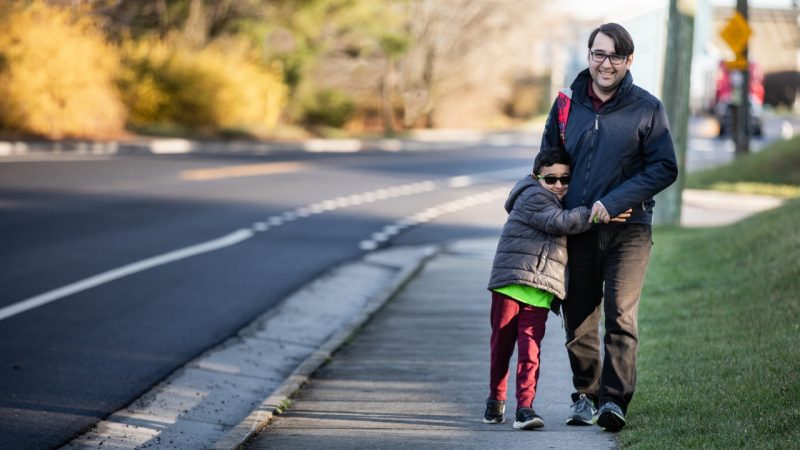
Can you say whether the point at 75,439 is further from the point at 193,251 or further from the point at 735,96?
the point at 735,96

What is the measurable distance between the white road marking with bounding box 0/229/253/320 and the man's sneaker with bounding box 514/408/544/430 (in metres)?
5.17

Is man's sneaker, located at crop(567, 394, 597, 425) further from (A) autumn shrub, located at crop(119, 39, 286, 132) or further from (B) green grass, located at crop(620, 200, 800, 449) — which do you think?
(A) autumn shrub, located at crop(119, 39, 286, 132)

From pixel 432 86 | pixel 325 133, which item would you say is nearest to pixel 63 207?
pixel 325 133

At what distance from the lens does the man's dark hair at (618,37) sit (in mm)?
6715

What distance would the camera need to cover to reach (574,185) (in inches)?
272

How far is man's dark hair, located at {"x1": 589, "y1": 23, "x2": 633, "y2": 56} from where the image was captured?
22.0ft

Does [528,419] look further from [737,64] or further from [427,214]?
[737,64]

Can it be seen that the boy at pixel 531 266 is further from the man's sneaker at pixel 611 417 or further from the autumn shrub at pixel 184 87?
the autumn shrub at pixel 184 87

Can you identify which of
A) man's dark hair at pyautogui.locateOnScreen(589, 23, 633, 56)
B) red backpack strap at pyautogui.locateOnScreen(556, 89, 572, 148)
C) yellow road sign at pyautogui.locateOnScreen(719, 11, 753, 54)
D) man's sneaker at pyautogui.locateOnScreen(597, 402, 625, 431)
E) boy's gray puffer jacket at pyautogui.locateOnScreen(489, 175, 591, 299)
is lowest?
man's sneaker at pyautogui.locateOnScreen(597, 402, 625, 431)

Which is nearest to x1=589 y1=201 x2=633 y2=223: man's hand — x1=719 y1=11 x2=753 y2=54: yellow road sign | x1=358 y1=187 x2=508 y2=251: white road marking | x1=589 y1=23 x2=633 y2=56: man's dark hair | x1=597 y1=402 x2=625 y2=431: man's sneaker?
x1=589 y1=23 x2=633 y2=56: man's dark hair

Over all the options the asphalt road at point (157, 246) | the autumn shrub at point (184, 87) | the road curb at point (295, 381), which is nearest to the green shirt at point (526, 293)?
the road curb at point (295, 381)

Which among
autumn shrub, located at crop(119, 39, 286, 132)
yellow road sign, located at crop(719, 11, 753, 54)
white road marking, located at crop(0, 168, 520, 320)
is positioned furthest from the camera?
autumn shrub, located at crop(119, 39, 286, 132)

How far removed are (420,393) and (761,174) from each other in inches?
811

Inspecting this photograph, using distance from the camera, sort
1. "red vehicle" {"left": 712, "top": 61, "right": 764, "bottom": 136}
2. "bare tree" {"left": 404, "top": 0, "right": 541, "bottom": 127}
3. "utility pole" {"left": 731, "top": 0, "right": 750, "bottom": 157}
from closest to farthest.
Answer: "utility pole" {"left": 731, "top": 0, "right": 750, "bottom": 157}, "red vehicle" {"left": 712, "top": 61, "right": 764, "bottom": 136}, "bare tree" {"left": 404, "top": 0, "right": 541, "bottom": 127}
